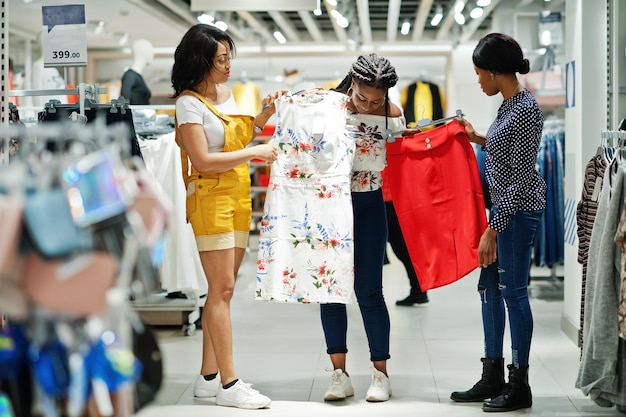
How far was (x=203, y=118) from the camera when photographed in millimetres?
3648

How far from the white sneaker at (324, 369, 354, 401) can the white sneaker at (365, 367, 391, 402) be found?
10 centimetres

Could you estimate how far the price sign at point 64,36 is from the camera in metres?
4.34

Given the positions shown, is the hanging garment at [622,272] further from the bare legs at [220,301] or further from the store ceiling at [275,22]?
the store ceiling at [275,22]

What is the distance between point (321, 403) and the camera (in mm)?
3871

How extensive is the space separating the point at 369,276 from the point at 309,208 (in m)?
0.42

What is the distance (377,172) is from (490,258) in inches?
24.7

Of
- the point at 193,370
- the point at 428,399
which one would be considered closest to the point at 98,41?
the point at 193,370

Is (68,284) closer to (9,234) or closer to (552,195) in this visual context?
(9,234)

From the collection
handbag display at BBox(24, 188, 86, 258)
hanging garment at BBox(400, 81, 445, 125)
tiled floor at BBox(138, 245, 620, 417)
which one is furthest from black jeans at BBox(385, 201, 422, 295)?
hanging garment at BBox(400, 81, 445, 125)

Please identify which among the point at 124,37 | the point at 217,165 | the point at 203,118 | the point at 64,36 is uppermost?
the point at 124,37

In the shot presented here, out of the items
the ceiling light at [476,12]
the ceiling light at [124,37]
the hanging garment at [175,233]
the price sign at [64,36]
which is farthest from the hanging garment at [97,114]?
the ceiling light at [124,37]

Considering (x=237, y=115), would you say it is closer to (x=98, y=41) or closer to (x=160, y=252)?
(x=160, y=252)

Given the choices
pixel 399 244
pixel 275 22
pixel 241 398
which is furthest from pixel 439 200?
pixel 275 22

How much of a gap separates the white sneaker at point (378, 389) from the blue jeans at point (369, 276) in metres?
0.08
